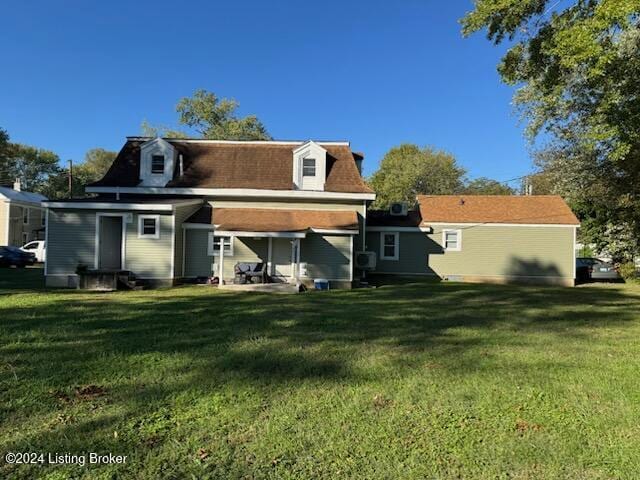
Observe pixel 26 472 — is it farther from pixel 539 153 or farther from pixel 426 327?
pixel 539 153

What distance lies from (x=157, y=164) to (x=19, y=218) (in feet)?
93.8

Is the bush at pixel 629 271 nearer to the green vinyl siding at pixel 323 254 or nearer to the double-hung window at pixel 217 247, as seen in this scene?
the green vinyl siding at pixel 323 254

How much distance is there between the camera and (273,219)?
19000mm

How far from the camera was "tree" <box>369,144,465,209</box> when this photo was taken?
52594 mm

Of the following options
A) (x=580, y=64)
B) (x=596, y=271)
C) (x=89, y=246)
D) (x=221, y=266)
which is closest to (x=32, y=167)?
(x=89, y=246)

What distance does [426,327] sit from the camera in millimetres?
9102

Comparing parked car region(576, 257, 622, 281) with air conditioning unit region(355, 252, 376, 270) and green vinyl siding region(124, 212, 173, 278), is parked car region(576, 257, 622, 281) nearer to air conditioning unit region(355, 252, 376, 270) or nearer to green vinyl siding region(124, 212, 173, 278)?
air conditioning unit region(355, 252, 376, 270)

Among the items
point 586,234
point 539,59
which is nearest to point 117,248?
point 539,59

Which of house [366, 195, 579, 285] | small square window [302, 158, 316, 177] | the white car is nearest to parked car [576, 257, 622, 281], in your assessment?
house [366, 195, 579, 285]

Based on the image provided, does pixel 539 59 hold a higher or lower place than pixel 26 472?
higher

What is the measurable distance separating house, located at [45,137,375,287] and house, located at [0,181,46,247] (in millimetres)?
22542

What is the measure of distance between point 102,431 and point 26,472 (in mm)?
690

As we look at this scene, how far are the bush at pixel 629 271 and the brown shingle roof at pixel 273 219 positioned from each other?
14.6 metres

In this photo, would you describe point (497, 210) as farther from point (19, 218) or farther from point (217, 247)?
point (19, 218)
